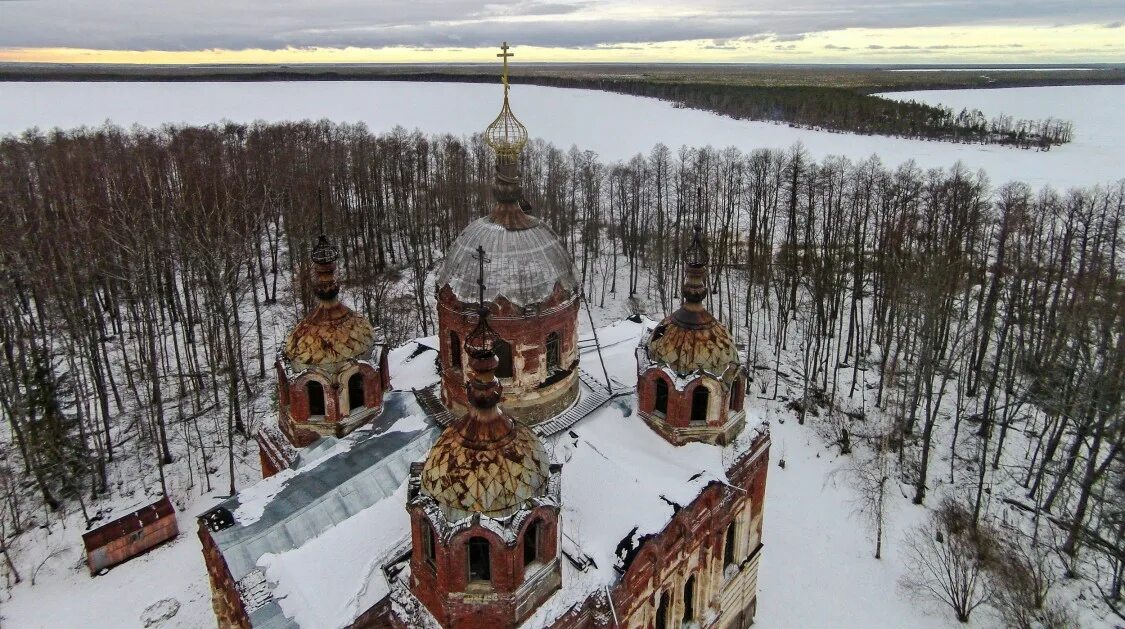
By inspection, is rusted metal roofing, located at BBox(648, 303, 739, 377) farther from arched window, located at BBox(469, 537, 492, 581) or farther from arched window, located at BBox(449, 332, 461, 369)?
arched window, located at BBox(469, 537, 492, 581)

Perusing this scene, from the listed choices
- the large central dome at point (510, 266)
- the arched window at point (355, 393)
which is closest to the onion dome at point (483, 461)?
the large central dome at point (510, 266)

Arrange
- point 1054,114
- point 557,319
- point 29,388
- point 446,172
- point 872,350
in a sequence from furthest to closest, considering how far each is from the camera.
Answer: point 1054,114 < point 446,172 < point 872,350 < point 29,388 < point 557,319

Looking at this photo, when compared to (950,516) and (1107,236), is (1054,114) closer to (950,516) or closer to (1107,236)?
(1107,236)

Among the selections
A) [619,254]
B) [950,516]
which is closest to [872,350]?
[950,516]

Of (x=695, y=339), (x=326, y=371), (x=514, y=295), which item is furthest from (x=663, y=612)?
(x=326, y=371)

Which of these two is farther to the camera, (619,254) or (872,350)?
(619,254)

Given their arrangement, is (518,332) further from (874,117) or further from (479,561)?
(874,117)
